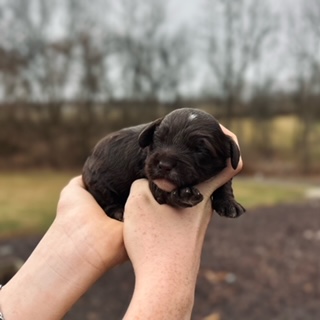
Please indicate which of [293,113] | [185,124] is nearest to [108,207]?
[185,124]

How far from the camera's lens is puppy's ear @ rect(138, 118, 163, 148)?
1.81 meters

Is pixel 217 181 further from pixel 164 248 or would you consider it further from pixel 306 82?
pixel 306 82

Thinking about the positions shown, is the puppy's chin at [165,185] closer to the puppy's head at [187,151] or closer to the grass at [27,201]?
the puppy's head at [187,151]

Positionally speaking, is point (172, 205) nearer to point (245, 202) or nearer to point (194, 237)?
point (194, 237)

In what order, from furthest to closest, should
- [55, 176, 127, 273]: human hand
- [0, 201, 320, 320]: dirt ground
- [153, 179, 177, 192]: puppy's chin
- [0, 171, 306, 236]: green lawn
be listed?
[0, 171, 306, 236]: green lawn → [0, 201, 320, 320]: dirt ground → [55, 176, 127, 273]: human hand → [153, 179, 177, 192]: puppy's chin

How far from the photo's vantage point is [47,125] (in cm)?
1900

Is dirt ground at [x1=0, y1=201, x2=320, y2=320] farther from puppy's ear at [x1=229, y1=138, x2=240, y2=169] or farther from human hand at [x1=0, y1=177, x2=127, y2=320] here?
puppy's ear at [x1=229, y1=138, x2=240, y2=169]

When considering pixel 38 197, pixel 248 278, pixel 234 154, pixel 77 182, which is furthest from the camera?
pixel 38 197

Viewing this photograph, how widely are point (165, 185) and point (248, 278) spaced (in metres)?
6.50

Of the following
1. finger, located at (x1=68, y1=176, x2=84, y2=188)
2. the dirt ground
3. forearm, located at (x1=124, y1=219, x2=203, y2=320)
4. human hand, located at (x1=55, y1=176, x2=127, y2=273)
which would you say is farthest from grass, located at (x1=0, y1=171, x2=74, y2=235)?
forearm, located at (x1=124, y1=219, x2=203, y2=320)

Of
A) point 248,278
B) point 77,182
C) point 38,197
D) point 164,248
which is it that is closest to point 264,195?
point 38,197

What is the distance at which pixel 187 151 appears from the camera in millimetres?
1696

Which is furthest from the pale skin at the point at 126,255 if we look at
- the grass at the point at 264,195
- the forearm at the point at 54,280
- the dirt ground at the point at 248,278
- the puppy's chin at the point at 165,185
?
the grass at the point at 264,195

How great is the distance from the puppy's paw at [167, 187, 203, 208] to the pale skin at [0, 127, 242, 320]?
5 cm
